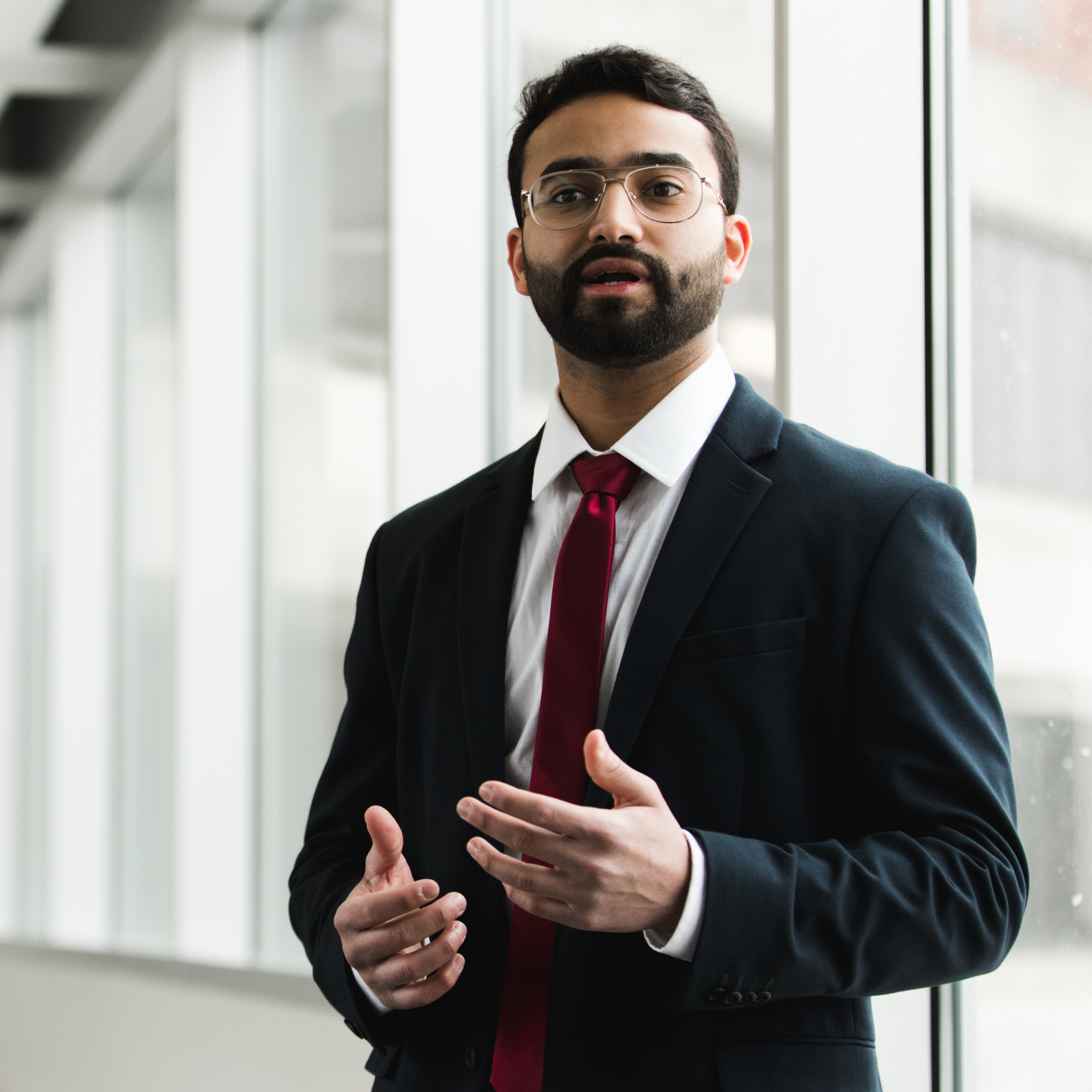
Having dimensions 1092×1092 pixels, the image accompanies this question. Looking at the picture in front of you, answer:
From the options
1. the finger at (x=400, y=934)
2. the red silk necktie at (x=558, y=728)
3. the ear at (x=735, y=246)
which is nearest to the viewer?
the finger at (x=400, y=934)

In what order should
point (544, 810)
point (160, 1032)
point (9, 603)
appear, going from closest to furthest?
point (544, 810)
point (160, 1032)
point (9, 603)

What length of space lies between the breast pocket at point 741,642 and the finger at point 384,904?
0.36 m

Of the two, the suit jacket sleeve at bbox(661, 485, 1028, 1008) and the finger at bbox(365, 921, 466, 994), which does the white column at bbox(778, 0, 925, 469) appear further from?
the finger at bbox(365, 921, 466, 994)

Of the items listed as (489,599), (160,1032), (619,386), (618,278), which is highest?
(618,278)

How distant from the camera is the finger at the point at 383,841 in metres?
1.41

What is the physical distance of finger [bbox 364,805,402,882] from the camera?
1.41 meters

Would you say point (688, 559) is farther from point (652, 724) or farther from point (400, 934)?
point (400, 934)

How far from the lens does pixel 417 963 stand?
138 centimetres

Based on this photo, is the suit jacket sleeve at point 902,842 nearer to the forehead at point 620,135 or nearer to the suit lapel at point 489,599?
the suit lapel at point 489,599

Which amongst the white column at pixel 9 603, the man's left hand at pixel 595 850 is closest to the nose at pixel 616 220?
the man's left hand at pixel 595 850

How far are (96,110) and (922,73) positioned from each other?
4.64 m

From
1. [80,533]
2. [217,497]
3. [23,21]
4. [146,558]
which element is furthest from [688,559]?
[80,533]

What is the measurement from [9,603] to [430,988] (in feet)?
22.8

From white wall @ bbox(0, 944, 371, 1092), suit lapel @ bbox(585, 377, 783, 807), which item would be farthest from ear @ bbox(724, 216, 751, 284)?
white wall @ bbox(0, 944, 371, 1092)
